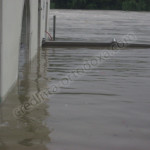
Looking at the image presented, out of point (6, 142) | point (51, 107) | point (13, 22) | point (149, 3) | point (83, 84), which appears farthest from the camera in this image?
point (149, 3)

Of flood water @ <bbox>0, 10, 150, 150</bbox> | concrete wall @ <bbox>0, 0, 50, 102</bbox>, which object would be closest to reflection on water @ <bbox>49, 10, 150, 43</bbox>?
flood water @ <bbox>0, 10, 150, 150</bbox>

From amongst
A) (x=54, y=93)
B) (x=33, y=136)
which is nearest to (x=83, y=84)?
(x=54, y=93)

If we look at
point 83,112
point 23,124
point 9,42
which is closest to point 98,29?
point 9,42

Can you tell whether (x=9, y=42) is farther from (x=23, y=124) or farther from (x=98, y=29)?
(x=98, y=29)

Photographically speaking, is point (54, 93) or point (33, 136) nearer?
point (33, 136)

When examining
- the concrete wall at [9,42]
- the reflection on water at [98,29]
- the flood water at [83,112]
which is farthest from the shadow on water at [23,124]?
the reflection on water at [98,29]

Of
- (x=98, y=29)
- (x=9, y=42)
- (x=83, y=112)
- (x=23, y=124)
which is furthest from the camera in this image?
(x=98, y=29)

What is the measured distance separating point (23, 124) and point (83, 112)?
1194mm

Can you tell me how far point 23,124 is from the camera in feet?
20.8

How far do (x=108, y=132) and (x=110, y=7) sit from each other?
82.6 meters

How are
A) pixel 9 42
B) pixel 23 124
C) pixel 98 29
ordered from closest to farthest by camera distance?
pixel 23 124, pixel 9 42, pixel 98 29

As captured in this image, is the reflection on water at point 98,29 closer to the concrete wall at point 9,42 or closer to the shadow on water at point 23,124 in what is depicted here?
the concrete wall at point 9,42

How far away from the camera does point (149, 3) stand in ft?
269

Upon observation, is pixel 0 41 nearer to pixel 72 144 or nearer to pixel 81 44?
pixel 72 144
